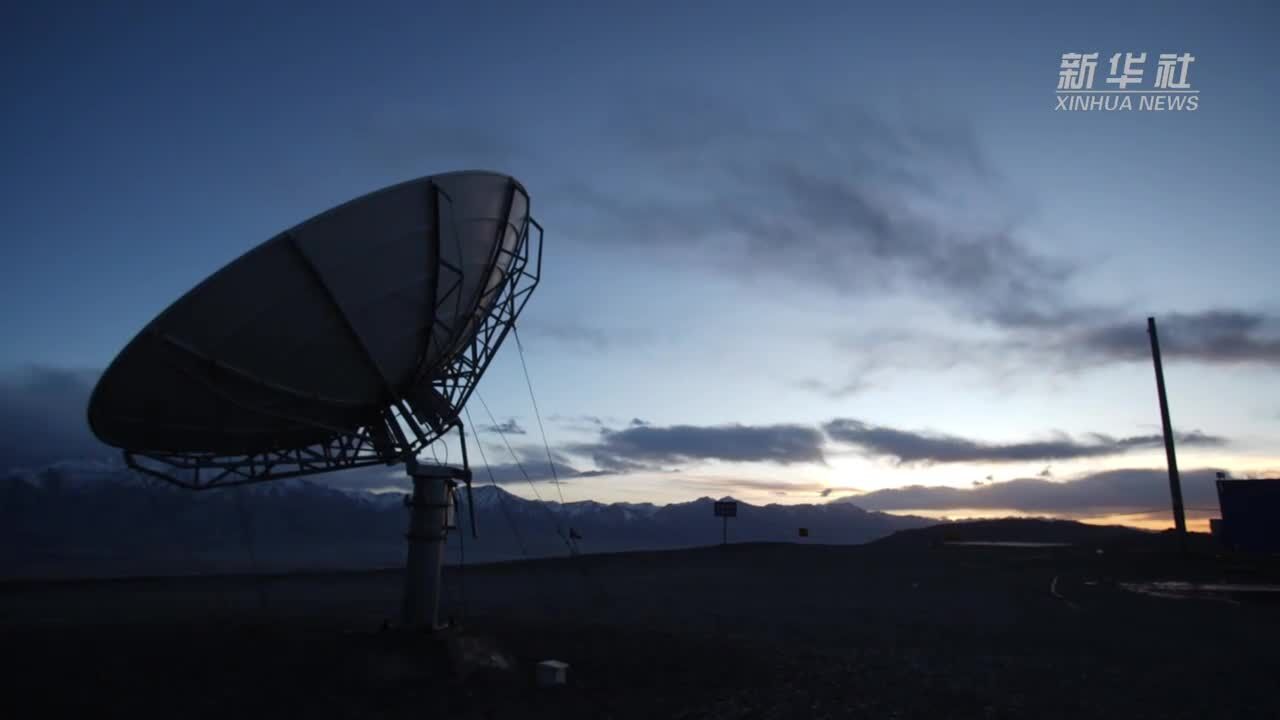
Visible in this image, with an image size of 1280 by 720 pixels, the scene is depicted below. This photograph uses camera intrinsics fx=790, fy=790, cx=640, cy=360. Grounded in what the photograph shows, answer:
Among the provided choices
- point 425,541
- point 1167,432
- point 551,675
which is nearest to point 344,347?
point 425,541

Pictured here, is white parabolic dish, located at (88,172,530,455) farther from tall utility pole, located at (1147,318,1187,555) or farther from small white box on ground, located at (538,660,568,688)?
tall utility pole, located at (1147,318,1187,555)

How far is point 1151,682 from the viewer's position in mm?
22219

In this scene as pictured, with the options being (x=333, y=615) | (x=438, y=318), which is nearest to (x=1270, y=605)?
(x=438, y=318)

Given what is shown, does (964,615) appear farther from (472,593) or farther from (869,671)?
(472,593)

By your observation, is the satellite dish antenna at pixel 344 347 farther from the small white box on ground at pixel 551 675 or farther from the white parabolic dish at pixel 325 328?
the small white box on ground at pixel 551 675

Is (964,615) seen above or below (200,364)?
below

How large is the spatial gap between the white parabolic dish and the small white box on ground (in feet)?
26.8

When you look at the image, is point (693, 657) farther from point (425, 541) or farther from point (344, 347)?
point (344, 347)

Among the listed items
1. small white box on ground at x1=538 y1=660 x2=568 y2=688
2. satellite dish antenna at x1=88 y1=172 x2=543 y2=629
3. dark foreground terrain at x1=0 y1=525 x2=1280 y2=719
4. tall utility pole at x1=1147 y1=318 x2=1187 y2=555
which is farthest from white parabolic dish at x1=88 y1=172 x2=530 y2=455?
tall utility pole at x1=1147 y1=318 x2=1187 y2=555

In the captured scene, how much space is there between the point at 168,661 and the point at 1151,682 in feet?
91.4

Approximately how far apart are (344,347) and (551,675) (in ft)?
34.7

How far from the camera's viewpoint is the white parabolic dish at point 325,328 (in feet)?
61.5

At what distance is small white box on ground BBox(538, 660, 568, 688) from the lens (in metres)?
21.3

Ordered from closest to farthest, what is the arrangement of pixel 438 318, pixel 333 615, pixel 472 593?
pixel 438 318 → pixel 333 615 → pixel 472 593
